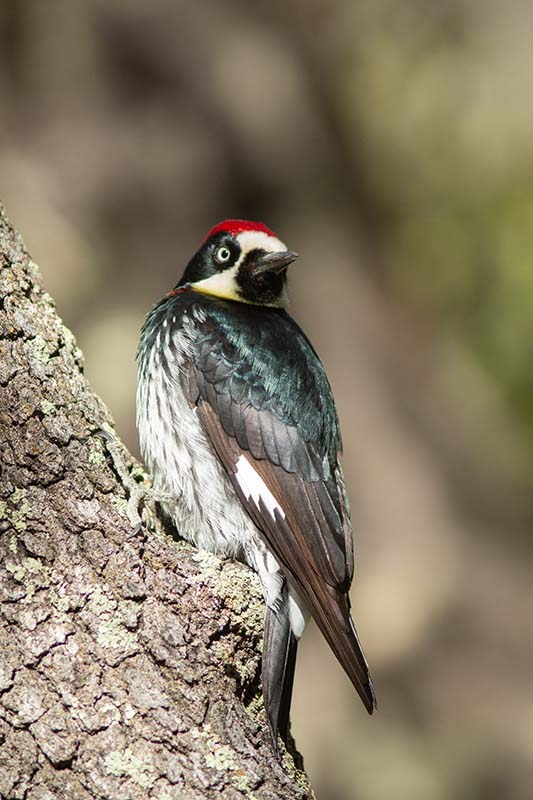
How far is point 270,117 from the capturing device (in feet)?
19.7

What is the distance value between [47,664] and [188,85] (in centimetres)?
439

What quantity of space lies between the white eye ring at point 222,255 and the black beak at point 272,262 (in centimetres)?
11

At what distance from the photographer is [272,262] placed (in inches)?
136

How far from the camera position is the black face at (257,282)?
11.7ft

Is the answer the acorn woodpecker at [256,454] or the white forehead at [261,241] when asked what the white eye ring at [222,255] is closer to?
the white forehead at [261,241]

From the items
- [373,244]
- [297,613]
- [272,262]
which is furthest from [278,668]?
[373,244]

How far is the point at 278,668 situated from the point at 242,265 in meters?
1.65

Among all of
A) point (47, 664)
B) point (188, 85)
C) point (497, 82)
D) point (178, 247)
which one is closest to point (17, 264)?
point (47, 664)

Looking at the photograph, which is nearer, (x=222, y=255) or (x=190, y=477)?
(x=190, y=477)

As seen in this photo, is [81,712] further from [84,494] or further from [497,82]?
[497,82]

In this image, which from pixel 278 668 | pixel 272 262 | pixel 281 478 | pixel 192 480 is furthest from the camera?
pixel 272 262

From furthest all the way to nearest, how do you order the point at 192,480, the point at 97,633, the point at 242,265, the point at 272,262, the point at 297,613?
the point at 242,265, the point at 272,262, the point at 192,480, the point at 297,613, the point at 97,633

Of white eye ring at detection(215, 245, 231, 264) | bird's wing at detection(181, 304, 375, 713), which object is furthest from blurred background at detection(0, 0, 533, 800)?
bird's wing at detection(181, 304, 375, 713)

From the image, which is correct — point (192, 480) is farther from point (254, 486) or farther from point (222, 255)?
point (222, 255)
